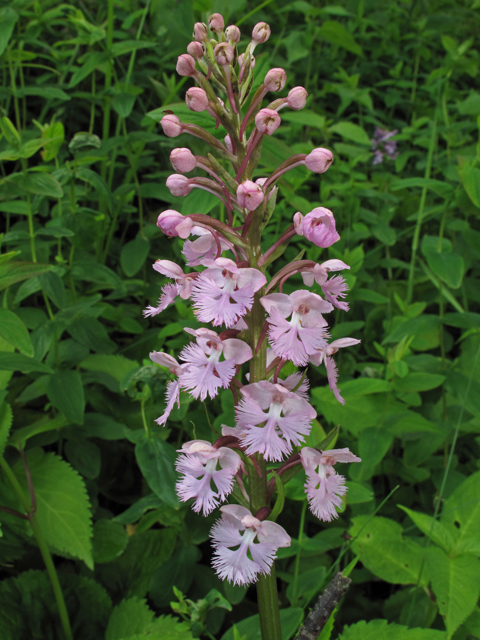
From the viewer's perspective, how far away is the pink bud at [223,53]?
1118 millimetres

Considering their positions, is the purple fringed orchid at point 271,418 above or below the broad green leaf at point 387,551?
above

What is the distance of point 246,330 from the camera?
1215mm

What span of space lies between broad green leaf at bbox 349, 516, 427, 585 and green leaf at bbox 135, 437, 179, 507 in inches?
25.9

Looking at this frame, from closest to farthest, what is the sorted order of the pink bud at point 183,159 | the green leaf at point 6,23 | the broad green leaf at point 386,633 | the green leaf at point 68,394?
the pink bud at point 183,159, the broad green leaf at point 386,633, the green leaf at point 68,394, the green leaf at point 6,23

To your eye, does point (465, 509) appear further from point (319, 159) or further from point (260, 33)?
point (260, 33)

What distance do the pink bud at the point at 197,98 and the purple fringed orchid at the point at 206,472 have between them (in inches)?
30.5

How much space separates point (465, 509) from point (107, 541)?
1316mm

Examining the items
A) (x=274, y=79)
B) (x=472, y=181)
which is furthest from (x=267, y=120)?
(x=472, y=181)

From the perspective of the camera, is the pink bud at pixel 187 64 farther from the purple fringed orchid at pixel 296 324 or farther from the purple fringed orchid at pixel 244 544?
the purple fringed orchid at pixel 244 544

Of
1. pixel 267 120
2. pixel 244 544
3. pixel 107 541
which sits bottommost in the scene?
pixel 107 541

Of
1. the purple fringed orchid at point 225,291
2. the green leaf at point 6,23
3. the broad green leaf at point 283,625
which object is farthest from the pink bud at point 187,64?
the green leaf at point 6,23

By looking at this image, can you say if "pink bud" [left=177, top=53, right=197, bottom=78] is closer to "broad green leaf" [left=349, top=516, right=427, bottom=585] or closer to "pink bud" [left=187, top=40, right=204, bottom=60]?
"pink bud" [left=187, top=40, right=204, bottom=60]

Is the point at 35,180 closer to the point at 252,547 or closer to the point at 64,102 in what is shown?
the point at 252,547

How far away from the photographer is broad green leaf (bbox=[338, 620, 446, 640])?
140 centimetres
